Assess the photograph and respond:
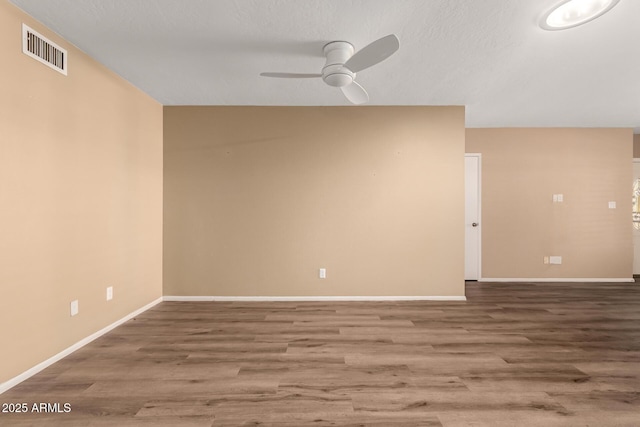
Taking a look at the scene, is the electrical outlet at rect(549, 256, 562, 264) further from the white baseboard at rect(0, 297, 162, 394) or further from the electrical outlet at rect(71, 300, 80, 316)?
the electrical outlet at rect(71, 300, 80, 316)

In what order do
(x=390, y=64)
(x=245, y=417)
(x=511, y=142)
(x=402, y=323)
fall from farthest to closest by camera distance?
(x=511, y=142) < (x=402, y=323) < (x=390, y=64) < (x=245, y=417)

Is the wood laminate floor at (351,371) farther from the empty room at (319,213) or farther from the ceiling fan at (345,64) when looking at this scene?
the ceiling fan at (345,64)

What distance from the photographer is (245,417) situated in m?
1.72

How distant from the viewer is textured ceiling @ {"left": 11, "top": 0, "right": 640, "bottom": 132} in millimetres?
2143

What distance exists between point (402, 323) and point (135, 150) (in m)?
3.33

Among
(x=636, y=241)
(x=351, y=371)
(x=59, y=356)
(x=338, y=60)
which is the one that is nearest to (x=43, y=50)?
(x=338, y=60)

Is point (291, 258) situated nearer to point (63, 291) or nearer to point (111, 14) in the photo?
point (63, 291)

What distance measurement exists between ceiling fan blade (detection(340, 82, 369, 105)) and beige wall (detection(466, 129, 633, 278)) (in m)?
3.25

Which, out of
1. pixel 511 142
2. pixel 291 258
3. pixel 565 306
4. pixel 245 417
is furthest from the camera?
pixel 511 142

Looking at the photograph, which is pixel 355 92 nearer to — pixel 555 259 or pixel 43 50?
pixel 43 50

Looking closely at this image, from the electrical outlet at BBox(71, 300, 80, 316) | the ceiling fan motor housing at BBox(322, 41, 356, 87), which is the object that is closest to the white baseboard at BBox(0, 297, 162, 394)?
the electrical outlet at BBox(71, 300, 80, 316)

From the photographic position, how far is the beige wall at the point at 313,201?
4.04 metres

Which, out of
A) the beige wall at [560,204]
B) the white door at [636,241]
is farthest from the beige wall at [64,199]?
the white door at [636,241]

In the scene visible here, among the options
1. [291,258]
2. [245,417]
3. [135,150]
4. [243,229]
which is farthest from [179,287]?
[245,417]
